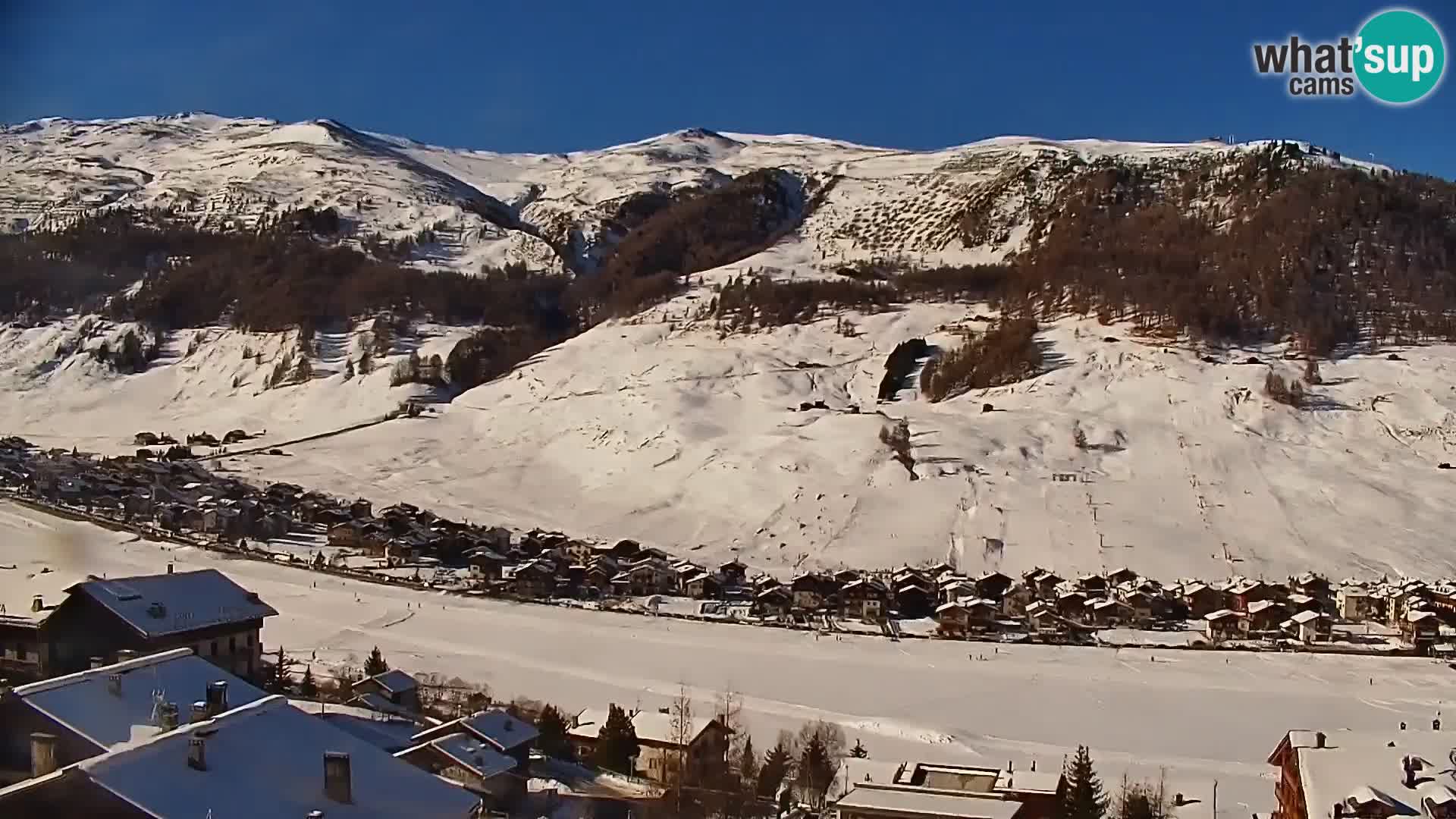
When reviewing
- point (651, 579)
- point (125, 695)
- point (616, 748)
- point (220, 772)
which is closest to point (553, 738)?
point (616, 748)

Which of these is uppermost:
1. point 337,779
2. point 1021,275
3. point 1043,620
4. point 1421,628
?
point 1021,275

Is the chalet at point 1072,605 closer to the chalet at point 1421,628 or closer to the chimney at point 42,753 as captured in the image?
the chalet at point 1421,628

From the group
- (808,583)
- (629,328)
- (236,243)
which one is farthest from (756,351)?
(236,243)

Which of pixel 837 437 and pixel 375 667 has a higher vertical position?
pixel 837 437

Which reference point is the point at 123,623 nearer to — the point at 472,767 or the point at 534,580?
the point at 472,767

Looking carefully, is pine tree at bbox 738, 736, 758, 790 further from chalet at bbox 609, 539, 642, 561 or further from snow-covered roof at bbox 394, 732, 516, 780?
→ chalet at bbox 609, 539, 642, 561

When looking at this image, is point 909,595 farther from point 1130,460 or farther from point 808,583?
point 1130,460

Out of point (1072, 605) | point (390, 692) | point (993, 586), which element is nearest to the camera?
point (390, 692)
